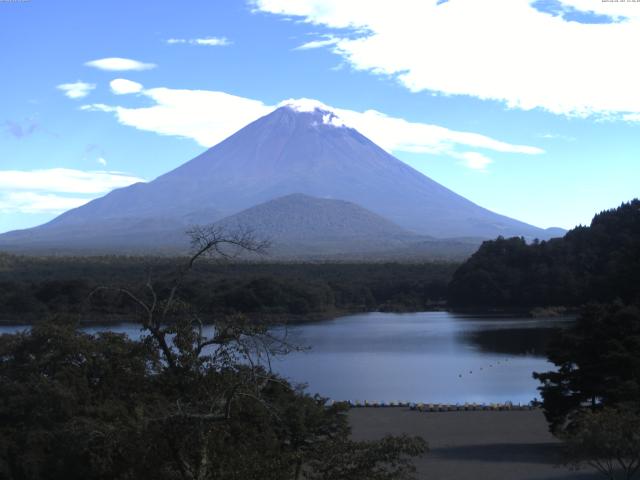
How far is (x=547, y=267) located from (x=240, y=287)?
46.9ft

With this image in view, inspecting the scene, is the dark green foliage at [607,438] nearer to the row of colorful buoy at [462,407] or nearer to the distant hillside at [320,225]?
the row of colorful buoy at [462,407]

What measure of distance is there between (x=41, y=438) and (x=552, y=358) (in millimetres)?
7961

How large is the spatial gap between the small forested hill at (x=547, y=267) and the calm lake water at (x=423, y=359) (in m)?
3.67

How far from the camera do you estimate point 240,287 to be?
40031 mm

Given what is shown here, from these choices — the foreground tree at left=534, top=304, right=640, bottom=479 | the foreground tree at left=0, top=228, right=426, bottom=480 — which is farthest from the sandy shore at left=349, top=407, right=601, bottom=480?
the foreground tree at left=0, top=228, right=426, bottom=480

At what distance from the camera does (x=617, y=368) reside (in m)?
12.4

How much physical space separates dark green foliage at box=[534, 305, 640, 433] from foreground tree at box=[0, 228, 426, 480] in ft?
16.8

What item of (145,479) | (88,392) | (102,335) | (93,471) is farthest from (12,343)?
(145,479)

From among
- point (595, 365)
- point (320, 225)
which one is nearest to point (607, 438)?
point (595, 365)

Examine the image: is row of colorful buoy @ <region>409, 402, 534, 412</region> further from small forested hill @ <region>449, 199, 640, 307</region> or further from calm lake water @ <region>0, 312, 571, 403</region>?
small forested hill @ <region>449, 199, 640, 307</region>

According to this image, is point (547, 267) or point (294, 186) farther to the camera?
point (294, 186)

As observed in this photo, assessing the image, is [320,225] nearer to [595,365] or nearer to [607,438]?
[595,365]

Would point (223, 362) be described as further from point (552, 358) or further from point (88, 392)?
point (552, 358)

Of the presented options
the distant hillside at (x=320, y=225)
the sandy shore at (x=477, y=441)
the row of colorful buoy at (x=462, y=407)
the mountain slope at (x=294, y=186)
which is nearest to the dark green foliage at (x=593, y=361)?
the sandy shore at (x=477, y=441)
